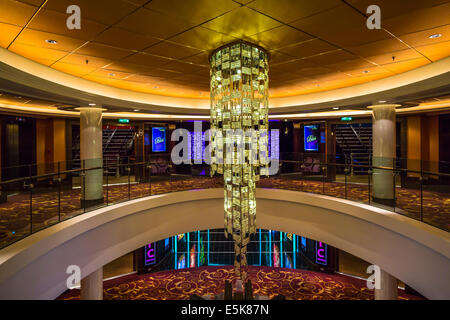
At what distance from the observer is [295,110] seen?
7.96 m

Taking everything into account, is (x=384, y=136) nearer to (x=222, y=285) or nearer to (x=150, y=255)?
(x=222, y=285)

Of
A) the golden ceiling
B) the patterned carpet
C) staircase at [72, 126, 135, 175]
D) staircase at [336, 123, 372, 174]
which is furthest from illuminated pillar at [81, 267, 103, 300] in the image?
staircase at [336, 123, 372, 174]

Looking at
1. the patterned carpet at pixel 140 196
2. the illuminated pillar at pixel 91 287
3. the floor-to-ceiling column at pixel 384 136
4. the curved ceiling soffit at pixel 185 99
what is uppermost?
the curved ceiling soffit at pixel 185 99

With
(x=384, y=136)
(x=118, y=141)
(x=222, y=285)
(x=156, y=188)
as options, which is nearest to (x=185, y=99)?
(x=156, y=188)

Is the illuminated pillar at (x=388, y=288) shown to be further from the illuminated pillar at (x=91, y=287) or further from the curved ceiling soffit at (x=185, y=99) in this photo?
the illuminated pillar at (x=91, y=287)

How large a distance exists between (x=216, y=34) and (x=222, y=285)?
753cm

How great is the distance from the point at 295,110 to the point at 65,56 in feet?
19.4

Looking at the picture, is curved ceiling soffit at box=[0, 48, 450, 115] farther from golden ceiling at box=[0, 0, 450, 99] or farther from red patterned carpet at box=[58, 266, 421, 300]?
red patterned carpet at box=[58, 266, 421, 300]

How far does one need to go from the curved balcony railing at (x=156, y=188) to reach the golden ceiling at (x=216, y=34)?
1938 mm

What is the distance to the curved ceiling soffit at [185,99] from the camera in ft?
14.0

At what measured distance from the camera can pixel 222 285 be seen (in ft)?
28.1

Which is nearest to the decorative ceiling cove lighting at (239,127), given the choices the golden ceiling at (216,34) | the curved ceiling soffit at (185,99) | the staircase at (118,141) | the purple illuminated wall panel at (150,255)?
the golden ceiling at (216,34)

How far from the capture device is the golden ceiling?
2.91m

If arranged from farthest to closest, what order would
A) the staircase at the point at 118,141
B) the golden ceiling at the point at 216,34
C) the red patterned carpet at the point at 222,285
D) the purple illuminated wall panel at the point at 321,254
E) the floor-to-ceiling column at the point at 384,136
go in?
the staircase at the point at 118,141 < the purple illuminated wall panel at the point at 321,254 < the red patterned carpet at the point at 222,285 < the floor-to-ceiling column at the point at 384,136 < the golden ceiling at the point at 216,34
